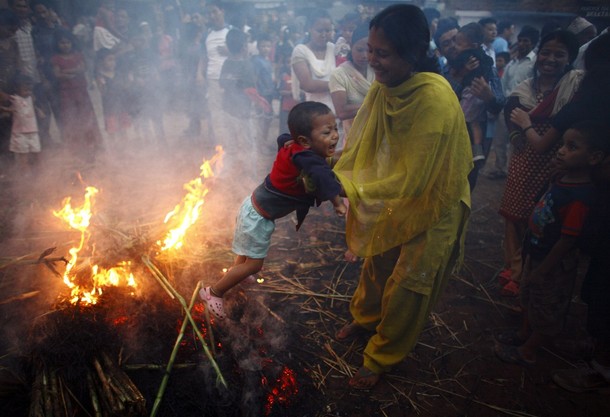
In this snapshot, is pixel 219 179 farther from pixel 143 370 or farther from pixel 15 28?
pixel 15 28

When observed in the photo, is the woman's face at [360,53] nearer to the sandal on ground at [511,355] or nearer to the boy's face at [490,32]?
the sandal on ground at [511,355]

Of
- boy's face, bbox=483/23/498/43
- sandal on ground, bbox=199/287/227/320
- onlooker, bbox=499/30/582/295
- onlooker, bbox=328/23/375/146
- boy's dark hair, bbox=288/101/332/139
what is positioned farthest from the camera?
boy's face, bbox=483/23/498/43

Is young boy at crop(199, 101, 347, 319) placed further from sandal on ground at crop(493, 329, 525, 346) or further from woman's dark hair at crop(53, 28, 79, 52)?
woman's dark hair at crop(53, 28, 79, 52)

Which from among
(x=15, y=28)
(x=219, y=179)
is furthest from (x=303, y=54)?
(x=15, y=28)

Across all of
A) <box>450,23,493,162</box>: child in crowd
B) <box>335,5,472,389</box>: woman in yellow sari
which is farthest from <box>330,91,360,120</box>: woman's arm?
<box>335,5,472,389</box>: woman in yellow sari

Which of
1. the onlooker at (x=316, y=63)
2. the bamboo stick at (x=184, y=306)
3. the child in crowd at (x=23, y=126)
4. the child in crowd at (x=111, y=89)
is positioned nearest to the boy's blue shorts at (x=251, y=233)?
the bamboo stick at (x=184, y=306)

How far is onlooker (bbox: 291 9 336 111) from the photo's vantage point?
18.0 ft

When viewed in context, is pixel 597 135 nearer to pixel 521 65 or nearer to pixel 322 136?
pixel 322 136

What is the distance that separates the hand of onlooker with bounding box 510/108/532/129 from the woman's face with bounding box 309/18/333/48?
10.9 ft

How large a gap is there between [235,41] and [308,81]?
2.67 m

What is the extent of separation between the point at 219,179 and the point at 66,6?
10776mm

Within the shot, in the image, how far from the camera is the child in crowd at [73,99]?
21.8ft

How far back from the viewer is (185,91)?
8695 millimetres

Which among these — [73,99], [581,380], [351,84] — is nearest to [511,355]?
[581,380]
